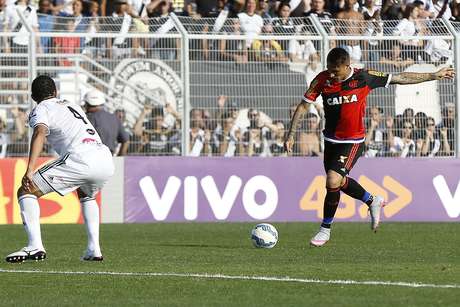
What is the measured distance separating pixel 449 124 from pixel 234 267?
11.2 meters

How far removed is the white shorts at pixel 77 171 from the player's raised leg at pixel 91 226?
0.86 ft

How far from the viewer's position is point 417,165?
2222 cm

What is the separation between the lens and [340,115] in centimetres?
1533

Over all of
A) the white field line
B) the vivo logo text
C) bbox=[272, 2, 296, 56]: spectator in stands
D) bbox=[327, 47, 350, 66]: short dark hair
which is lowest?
the white field line

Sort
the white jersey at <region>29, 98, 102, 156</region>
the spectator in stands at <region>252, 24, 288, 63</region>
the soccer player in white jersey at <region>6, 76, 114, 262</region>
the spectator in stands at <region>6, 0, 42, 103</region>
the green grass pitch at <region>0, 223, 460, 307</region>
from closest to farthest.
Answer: the green grass pitch at <region>0, 223, 460, 307</region>, the white jersey at <region>29, 98, 102, 156</region>, the soccer player in white jersey at <region>6, 76, 114, 262</region>, the spectator in stands at <region>6, 0, 42, 103</region>, the spectator in stands at <region>252, 24, 288, 63</region>

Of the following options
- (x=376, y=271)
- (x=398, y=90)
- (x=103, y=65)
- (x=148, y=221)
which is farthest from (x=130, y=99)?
(x=376, y=271)

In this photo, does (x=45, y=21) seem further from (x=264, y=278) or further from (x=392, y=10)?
(x=264, y=278)

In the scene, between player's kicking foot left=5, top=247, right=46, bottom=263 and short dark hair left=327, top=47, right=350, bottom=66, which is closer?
player's kicking foot left=5, top=247, right=46, bottom=263

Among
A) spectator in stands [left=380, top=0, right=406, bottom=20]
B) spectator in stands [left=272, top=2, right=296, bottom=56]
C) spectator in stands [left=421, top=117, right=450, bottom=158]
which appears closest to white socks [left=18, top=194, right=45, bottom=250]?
spectator in stands [left=272, top=2, right=296, bottom=56]

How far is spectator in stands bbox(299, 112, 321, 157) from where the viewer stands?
72.7 feet

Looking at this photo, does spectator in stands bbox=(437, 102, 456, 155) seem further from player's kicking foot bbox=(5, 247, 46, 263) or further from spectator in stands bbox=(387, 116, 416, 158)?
player's kicking foot bbox=(5, 247, 46, 263)

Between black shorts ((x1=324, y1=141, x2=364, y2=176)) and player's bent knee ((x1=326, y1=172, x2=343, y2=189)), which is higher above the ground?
black shorts ((x1=324, y1=141, x2=364, y2=176))

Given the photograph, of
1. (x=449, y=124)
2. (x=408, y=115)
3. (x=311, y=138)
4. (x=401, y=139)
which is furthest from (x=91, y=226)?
(x=449, y=124)

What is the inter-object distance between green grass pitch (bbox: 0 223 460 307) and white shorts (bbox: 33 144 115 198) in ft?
2.64
